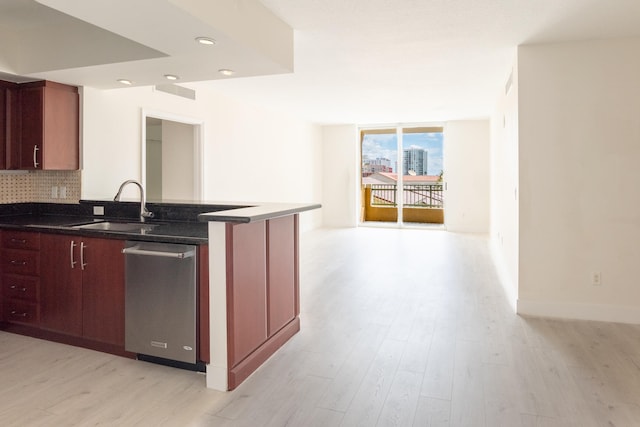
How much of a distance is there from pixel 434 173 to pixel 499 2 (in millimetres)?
7090

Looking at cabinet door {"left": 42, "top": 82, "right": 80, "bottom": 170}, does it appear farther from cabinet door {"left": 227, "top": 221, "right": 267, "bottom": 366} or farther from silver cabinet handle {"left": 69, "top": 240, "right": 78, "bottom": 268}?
cabinet door {"left": 227, "top": 221, "right": 267, "bottom": 366}

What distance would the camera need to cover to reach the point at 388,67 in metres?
4.69

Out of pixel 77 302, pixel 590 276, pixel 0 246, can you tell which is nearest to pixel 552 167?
pixel 590 276

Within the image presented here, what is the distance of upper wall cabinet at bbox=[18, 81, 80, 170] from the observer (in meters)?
3.62

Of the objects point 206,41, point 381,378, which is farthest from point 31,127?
point 381,378

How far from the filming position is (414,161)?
32.3 ft

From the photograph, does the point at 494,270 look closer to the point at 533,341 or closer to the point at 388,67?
the point at 533,341

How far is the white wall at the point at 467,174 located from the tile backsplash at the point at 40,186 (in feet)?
24.6

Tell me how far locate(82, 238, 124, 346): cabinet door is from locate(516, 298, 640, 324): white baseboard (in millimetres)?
3292

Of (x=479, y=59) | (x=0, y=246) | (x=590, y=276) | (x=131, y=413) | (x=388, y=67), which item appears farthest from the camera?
(x=388, y=67)

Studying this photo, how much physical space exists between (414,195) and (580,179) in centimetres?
654

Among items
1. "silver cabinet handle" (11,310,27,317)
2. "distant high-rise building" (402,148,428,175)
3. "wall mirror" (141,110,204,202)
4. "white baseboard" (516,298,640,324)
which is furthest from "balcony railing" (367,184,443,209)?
"silver cabinet handle" (11,310,27,317)

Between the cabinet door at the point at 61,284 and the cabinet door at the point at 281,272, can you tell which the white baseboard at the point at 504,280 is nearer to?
the cabinet door at the point at 281,272

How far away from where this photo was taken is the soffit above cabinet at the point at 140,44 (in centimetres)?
247
